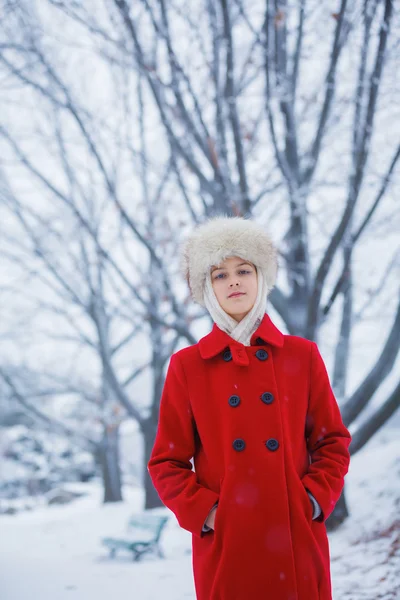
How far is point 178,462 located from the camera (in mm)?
1818

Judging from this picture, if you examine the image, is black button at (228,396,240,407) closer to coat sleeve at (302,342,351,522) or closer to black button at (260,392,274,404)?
black button at (260,392,274,404)

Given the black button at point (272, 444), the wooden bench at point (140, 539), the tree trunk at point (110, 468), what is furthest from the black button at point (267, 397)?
the tree trunk at point (110, 468)

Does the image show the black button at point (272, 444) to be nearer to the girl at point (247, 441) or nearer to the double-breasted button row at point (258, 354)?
the girl at point (247, 441)

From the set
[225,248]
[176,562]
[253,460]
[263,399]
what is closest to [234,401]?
[263,399]

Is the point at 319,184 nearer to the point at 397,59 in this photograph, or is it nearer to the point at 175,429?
the point at 397,59

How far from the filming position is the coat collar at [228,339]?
6.15 feet

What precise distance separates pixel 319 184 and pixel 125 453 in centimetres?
1512

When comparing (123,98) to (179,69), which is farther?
(123,98)

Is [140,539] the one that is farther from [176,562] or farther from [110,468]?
[110,468]

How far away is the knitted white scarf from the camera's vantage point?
75.0 inches

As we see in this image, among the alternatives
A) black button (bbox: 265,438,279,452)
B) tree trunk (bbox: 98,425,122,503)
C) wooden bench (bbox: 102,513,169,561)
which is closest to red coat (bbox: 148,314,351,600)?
black button (bbox: 265,438,279,452)

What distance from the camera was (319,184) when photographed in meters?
5.80

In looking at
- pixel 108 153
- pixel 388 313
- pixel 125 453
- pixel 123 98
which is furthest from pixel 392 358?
pixel 125 453

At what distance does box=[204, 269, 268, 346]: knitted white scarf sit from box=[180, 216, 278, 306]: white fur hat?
0.17 feet
